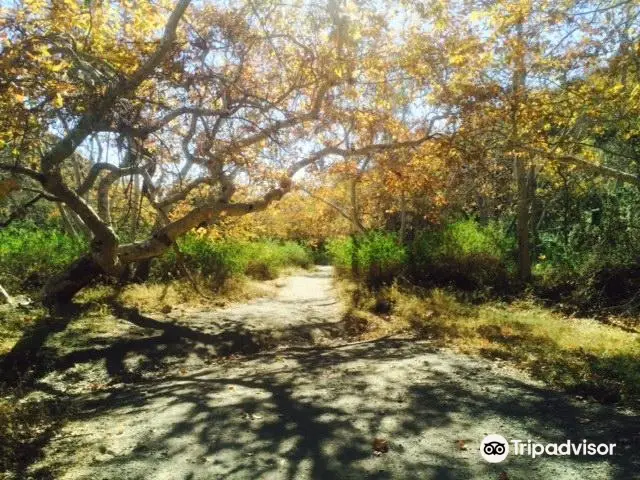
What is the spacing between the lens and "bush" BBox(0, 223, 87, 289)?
11883 millimetres

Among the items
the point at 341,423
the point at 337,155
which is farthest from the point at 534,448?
the point at 337,155

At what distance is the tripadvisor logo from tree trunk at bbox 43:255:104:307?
825 centimetres

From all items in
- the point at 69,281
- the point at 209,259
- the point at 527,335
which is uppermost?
the point at 209,259

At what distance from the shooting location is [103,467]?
3762 millimetres

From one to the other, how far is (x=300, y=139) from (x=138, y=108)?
18.9 feet

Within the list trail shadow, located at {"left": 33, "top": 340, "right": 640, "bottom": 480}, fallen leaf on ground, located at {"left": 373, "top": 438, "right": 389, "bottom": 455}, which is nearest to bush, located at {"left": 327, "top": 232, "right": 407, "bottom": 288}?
trail shadow, located at {"left": 33, "top": 340, "right": 640, "bottom": 480}

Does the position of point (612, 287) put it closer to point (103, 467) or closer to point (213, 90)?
point (213, 90)

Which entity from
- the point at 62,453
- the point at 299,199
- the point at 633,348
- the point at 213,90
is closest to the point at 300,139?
the point at 213,90

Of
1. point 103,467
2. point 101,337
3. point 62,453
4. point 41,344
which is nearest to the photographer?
point 103,467

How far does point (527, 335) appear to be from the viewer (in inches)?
329

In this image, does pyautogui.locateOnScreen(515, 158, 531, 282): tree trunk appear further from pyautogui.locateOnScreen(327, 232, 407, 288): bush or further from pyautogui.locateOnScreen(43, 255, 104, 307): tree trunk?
pyautogui.locateOnScreen(43, 255, 104, 307): tree trunk

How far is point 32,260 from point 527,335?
11845 mm

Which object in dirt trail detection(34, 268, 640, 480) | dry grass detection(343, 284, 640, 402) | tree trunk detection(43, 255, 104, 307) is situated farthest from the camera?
tree trunk detection(43, 255, 104, 307)

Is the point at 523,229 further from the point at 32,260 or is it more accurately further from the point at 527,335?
the point at 32,260
